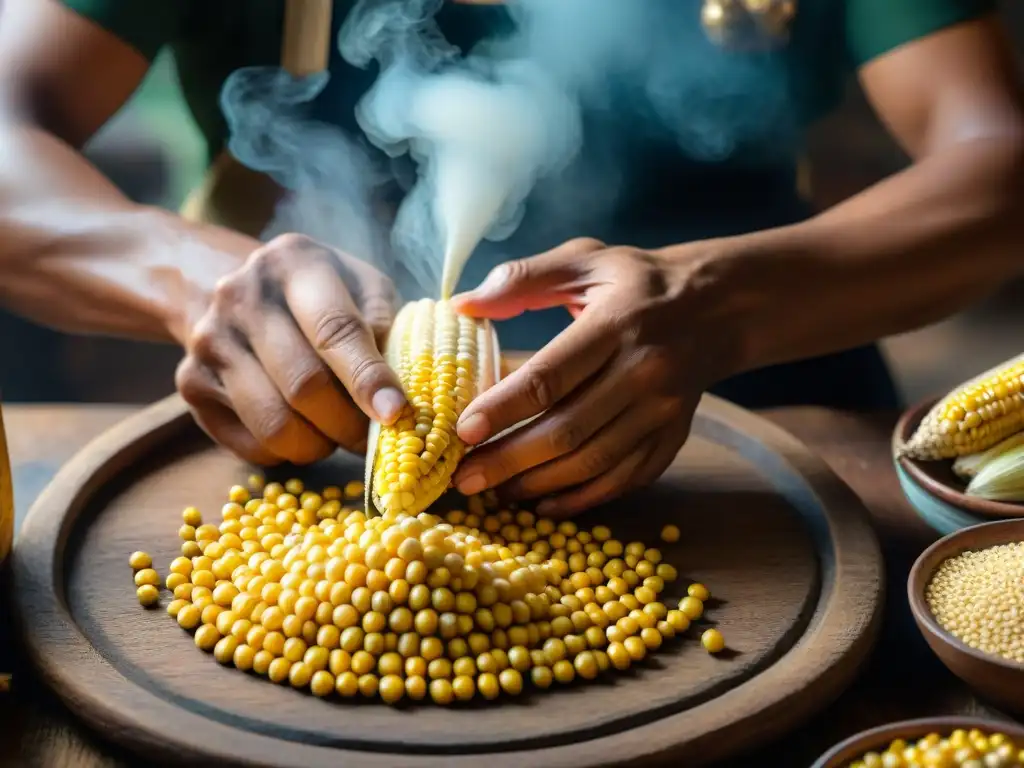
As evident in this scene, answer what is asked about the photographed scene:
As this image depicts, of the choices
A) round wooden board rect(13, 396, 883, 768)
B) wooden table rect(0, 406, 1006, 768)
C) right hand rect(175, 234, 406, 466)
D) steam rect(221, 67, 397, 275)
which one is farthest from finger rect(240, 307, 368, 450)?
steam rect(221, 67, 397, 275)

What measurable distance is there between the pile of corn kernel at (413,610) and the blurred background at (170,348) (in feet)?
7.14

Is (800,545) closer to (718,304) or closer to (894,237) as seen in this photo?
(718,304)

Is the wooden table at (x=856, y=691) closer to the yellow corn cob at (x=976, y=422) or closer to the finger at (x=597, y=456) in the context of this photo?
the yellow corn cob at (x=976, y=422)

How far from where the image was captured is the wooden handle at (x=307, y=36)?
1628 mm

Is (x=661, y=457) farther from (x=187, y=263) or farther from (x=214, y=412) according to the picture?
(x=187, y=263)

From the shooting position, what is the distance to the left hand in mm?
1059

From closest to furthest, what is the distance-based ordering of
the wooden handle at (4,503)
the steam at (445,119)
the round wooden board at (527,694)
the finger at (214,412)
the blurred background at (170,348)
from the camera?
1. the round wooden board at (527,694)
2. the wooden handle at (4,503)
3. the finger at (214,412)
4. the steam at (445,119)
5. the blurred background at (170,348)

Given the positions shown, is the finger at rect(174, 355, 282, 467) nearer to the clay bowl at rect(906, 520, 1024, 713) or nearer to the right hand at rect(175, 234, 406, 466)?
the right hand at rect(175, 234, 406, 466)

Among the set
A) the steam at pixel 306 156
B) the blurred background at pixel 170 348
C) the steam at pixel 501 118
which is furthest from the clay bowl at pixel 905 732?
the blurred background at pixel 170 348

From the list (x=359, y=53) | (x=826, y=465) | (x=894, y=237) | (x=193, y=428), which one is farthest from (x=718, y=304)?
(x=359, y=53)

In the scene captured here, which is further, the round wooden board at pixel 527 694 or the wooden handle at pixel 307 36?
the wooden handle at pixel 307 36

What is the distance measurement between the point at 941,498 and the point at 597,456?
342mm

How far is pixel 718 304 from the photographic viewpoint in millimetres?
1228

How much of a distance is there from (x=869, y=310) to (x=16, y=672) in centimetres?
108
